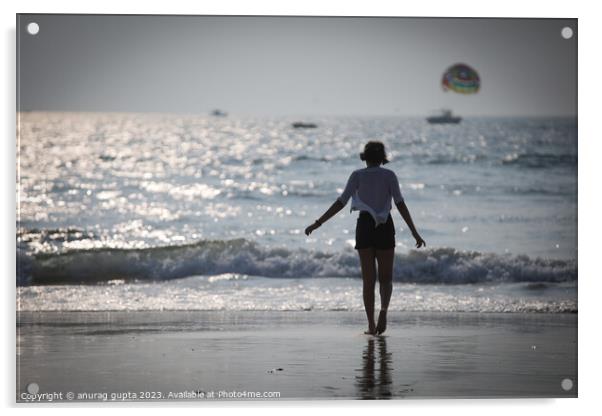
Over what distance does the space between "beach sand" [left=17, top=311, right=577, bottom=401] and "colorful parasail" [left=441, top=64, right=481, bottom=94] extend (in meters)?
1.61

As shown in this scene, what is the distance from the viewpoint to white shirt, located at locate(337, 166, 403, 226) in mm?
A: 7434

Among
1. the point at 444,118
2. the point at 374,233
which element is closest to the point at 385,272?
the point at 374,233

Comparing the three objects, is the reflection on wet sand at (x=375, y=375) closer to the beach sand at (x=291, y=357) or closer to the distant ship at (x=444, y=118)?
the beach sand at (x=291, y=357)

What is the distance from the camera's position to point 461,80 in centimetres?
847

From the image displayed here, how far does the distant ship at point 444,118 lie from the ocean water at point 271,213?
0.23 feet

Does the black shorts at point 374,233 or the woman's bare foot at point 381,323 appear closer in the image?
the black shorts at point 374,233

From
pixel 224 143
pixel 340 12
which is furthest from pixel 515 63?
pixel 224 143

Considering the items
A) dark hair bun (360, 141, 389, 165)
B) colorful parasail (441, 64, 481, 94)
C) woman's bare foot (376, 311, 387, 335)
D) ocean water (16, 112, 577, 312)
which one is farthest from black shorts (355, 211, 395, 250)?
colorful parasail (441, 64, 481, 94)

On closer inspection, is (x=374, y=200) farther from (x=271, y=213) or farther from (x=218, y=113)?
(x=271, y=213)

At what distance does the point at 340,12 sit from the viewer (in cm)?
766

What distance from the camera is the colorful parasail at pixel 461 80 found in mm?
8281

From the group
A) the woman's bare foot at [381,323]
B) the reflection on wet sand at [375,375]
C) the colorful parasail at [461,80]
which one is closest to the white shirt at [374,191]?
the woman's bare foot at [381,323]

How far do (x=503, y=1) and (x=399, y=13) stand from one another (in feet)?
2.22

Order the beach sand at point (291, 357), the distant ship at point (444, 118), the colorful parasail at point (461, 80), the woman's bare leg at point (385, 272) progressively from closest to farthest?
the beach sand at point (291, 357), the woman's bare leg at point (385, 272), the colorful parasail at point (461, 80), the distant ship at point (444, 118)
